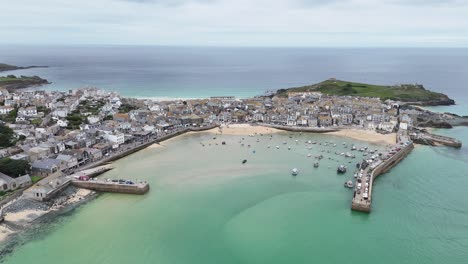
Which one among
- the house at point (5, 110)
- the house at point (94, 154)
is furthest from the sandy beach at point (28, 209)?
the house at point (5, 110)

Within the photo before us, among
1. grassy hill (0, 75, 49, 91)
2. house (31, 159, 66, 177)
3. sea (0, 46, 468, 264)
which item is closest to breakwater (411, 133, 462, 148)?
sea (0, 46, 468, 264)

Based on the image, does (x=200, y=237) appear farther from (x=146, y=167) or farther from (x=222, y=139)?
(x=222, y=139)

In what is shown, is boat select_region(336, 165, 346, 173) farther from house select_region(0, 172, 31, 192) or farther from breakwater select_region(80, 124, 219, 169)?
house select_region(0, 172, 31, 192)

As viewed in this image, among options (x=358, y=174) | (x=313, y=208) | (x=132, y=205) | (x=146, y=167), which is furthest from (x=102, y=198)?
(x=358, y=174)

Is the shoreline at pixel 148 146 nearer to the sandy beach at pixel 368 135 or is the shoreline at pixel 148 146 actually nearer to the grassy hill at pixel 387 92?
the sandy beach at pixel 368 135

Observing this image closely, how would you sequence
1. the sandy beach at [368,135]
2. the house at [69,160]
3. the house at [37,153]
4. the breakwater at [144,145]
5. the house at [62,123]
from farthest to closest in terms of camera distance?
the house at [62,123]
the sandy beach at [368,135]
the breakwater at [144,145]
the house at [37,153]
the house at [69,160]

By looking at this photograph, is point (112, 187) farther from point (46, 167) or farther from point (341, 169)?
point (341, 169)
